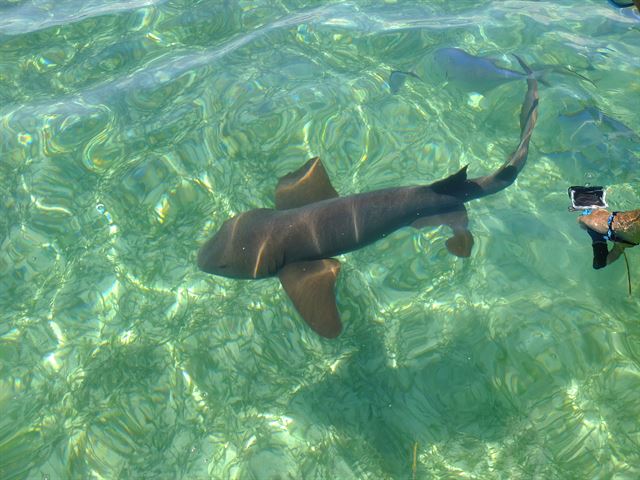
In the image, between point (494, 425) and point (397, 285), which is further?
point (397, 285)

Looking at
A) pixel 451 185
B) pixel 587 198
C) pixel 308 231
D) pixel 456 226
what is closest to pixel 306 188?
pixel 308 231

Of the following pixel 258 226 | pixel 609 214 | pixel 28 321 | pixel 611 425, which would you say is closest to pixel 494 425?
pixel 611 425

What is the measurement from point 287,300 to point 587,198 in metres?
3.22

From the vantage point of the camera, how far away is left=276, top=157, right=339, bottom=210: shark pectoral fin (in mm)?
5547

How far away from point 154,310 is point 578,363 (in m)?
4.67

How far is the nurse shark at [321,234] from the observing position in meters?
4.93

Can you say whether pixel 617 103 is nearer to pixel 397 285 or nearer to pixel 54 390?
pixel 397 285

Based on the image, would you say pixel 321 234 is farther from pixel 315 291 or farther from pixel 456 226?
Result: pixel 456 226

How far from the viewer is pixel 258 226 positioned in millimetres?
5141

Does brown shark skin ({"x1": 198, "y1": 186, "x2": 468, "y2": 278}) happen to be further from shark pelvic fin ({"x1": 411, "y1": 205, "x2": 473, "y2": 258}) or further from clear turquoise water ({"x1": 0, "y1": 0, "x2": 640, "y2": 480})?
clear turquoise water ({"x1": 0, "y1": 0, "x2": 640, "y2": 480})

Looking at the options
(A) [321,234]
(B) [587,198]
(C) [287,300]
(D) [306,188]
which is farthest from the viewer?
(D) [306,188]

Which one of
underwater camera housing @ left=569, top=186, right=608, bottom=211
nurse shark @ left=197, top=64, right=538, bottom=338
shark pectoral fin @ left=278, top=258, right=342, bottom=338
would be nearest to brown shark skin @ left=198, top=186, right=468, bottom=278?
nurse shark @ left=197, top=64, right=538, bottom=338

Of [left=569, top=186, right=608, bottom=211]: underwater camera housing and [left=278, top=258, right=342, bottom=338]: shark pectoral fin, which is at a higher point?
[left=569, top=186, right=608, bottom=211]: underwater camera housing

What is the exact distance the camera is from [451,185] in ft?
17.3
